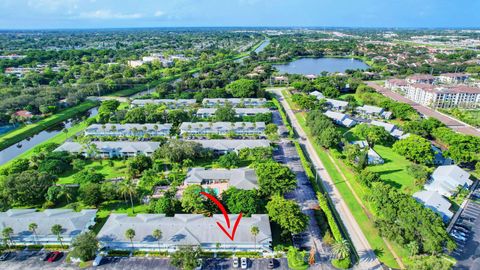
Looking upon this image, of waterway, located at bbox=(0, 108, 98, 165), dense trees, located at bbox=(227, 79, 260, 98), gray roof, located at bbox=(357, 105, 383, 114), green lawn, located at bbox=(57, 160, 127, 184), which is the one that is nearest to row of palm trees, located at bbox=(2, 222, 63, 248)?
green lawn, located at bbox=(57, 160, 127, 184)

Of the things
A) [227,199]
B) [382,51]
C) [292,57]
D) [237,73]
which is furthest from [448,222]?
[382,51]

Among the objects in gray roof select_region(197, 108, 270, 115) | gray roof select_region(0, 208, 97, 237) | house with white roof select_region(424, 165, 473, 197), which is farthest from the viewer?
gray roof select_region(197, 108, 270, 115)

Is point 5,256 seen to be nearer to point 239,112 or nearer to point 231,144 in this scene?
point 231,144

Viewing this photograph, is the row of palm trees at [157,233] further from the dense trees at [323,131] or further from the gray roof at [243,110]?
the gray roof at [243,110]

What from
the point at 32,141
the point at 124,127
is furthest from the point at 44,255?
the point at 32,141

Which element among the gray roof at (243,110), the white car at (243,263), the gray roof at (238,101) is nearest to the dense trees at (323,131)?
the gray roof at (243,110)

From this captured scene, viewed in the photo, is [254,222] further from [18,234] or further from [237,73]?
[237,73]

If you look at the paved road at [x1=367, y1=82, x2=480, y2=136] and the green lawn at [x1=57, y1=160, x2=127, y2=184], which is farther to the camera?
the paved road at [x1=367, y1=82, x2=480, y2=136]

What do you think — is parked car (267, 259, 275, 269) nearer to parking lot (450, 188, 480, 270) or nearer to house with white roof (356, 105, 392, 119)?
parking lot (450, 188, 480, 270)
